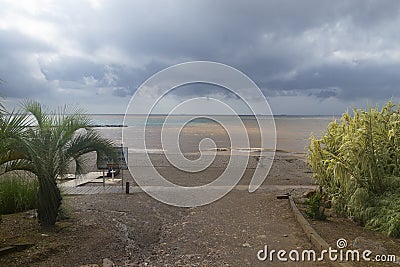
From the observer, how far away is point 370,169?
20.0ft

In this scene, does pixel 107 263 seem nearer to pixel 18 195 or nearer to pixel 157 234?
pixel 157 234

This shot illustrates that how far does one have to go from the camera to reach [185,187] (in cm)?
1079

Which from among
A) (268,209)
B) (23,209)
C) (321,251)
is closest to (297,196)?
(268,209)

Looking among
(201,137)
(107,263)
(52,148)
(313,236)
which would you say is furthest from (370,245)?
(201,137)

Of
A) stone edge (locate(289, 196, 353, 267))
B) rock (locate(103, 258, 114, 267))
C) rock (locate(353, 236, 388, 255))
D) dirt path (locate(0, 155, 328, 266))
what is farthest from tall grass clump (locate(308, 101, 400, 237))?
rock (locate(103, 258, 114, 267))

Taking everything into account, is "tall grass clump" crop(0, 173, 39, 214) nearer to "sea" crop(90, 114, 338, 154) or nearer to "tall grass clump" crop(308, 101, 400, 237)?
"sea" crop(90, 114, 338, 154)

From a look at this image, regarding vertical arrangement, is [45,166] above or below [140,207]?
above

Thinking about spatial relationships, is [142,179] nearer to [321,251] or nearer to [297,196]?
[297,196]

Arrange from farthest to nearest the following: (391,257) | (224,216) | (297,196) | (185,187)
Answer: (185,187) < (297,196) < (224,216) < (391,257)

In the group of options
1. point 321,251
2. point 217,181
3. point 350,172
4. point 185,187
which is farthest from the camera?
point 217,181

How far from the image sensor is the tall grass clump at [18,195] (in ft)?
21.2

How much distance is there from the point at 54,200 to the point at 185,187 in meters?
5.19

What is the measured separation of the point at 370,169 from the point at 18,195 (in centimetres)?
680

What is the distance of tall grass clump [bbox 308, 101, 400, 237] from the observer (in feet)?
19.6
